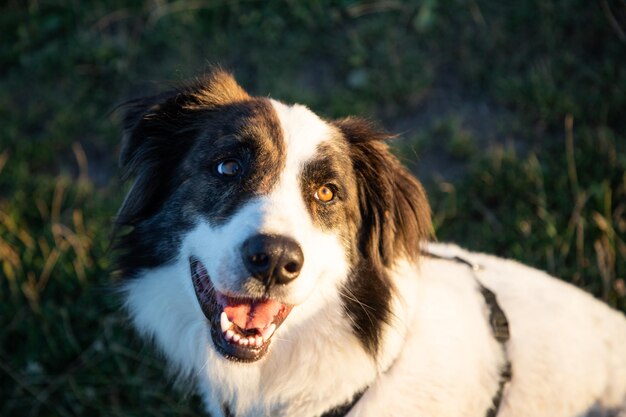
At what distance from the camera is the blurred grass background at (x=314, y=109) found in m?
3.81

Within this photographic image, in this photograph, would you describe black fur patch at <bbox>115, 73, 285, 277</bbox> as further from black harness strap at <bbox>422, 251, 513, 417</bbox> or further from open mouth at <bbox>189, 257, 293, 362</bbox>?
black harness strap at <bbox>422, 251, 513, 417</bbox>

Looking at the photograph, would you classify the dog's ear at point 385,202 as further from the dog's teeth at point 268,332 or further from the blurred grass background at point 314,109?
the blurred grass background at point 314,109

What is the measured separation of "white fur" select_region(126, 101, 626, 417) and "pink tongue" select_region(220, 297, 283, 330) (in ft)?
0.46

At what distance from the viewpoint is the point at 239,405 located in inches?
103

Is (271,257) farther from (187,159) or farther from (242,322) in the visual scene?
(187,159)

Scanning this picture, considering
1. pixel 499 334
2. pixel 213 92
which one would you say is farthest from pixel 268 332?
pixel 213 92

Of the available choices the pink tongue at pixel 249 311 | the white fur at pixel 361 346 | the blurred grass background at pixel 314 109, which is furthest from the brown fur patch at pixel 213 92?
the pink tongue at pixel 249 311

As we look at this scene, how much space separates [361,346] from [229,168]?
37.7 inches

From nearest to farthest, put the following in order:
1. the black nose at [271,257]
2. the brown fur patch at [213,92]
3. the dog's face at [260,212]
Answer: the black nose at [271,257], the dog's face at [260,212], the brown fur patch at [213,92]

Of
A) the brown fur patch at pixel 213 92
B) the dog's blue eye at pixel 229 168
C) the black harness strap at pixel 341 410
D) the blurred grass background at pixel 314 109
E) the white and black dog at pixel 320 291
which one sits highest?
the brown fur patch at pixel 213 92

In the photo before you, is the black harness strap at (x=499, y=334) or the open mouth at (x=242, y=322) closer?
the open mouth at (x=242, y=322)

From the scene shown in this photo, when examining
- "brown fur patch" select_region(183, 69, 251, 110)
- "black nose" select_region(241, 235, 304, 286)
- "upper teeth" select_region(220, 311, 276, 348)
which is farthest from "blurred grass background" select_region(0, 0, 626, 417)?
"black nose" select_region(241, 235, 304, 286)

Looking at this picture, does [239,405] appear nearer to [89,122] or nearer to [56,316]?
[56,316]

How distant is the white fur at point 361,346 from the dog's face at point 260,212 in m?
0.01
